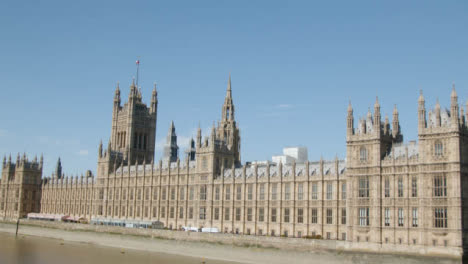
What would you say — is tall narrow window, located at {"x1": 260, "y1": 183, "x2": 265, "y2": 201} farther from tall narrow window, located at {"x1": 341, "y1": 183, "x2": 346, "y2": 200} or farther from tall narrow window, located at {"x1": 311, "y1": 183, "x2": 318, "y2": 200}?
tall narrow window, located at {"x1": 341, "y1": 183, "x2": 346, "y2": 200}

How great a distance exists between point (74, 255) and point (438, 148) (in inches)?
2579

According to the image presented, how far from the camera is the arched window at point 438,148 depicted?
73.7 m

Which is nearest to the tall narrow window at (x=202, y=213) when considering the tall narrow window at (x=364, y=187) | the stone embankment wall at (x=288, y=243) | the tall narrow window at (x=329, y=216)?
the stone embankment wall at (x=288, y=243)

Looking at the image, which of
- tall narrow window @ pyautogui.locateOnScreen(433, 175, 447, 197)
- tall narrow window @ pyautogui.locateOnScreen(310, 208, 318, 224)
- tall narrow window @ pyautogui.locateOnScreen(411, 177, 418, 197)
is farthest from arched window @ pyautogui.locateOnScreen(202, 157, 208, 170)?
tall narrow window @ pyautogui.locateOnScreen(433, 175, 447, 197)

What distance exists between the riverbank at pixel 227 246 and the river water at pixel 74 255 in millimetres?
2897

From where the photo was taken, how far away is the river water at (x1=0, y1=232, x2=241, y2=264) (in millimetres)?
91438

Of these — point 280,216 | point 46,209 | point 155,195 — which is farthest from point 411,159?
point 46,209

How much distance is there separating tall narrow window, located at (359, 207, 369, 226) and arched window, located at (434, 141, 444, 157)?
1317 centimetres

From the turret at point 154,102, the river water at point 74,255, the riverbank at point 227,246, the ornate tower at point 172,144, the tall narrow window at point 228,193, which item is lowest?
the river water at point 74,255

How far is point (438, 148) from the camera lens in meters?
74.1

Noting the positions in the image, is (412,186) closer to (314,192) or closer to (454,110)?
(454,110)

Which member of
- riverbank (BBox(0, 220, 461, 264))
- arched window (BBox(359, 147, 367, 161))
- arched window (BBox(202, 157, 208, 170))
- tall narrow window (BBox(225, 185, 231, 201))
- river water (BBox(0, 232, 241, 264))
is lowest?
river water (BBox(0, 232, 241, 264))

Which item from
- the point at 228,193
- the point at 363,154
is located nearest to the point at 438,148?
the point at 363,154

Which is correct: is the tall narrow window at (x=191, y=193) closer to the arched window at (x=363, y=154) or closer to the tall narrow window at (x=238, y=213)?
the tall narrow window at (x=238, y=213)
